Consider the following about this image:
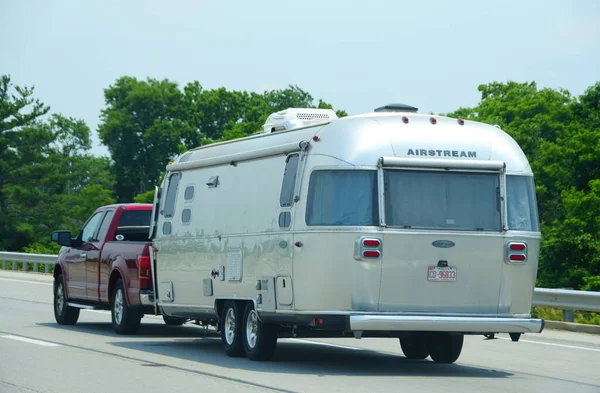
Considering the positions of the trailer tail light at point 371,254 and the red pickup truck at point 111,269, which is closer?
the trailer tail light at point 371,254

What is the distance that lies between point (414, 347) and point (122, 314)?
5186mm

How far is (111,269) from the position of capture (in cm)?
1895

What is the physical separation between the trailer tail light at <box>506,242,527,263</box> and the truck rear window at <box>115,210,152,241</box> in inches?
321

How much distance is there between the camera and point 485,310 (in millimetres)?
13500

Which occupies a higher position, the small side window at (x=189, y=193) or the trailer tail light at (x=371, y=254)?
the small side window at (x=189, y=193)

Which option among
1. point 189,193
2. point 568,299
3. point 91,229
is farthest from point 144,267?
point 568,299

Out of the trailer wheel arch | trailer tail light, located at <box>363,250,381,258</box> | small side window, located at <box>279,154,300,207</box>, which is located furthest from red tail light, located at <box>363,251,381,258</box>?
the trailer wheel arch

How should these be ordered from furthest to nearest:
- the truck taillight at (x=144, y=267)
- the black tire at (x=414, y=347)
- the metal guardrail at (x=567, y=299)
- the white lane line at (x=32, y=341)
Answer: the metal guardrail at (x=567, y=299) < the truck taillight at (x=144, y=267) < the white lane line at (x=32, y=341) < the black tire at (x=414, y=347)

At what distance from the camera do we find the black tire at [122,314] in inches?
A: 722

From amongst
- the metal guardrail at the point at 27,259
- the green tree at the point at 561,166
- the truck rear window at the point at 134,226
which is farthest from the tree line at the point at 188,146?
the truck rear window at the point at 134,226

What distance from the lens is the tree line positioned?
1890 inches

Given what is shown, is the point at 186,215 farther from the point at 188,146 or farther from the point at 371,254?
the point at 188,146

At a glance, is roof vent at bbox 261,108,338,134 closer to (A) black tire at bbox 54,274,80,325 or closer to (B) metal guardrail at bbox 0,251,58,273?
(A) black tire at bbox 54,274,80,325

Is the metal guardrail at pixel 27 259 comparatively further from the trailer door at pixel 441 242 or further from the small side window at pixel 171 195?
the trailer door at pixel 441 242
